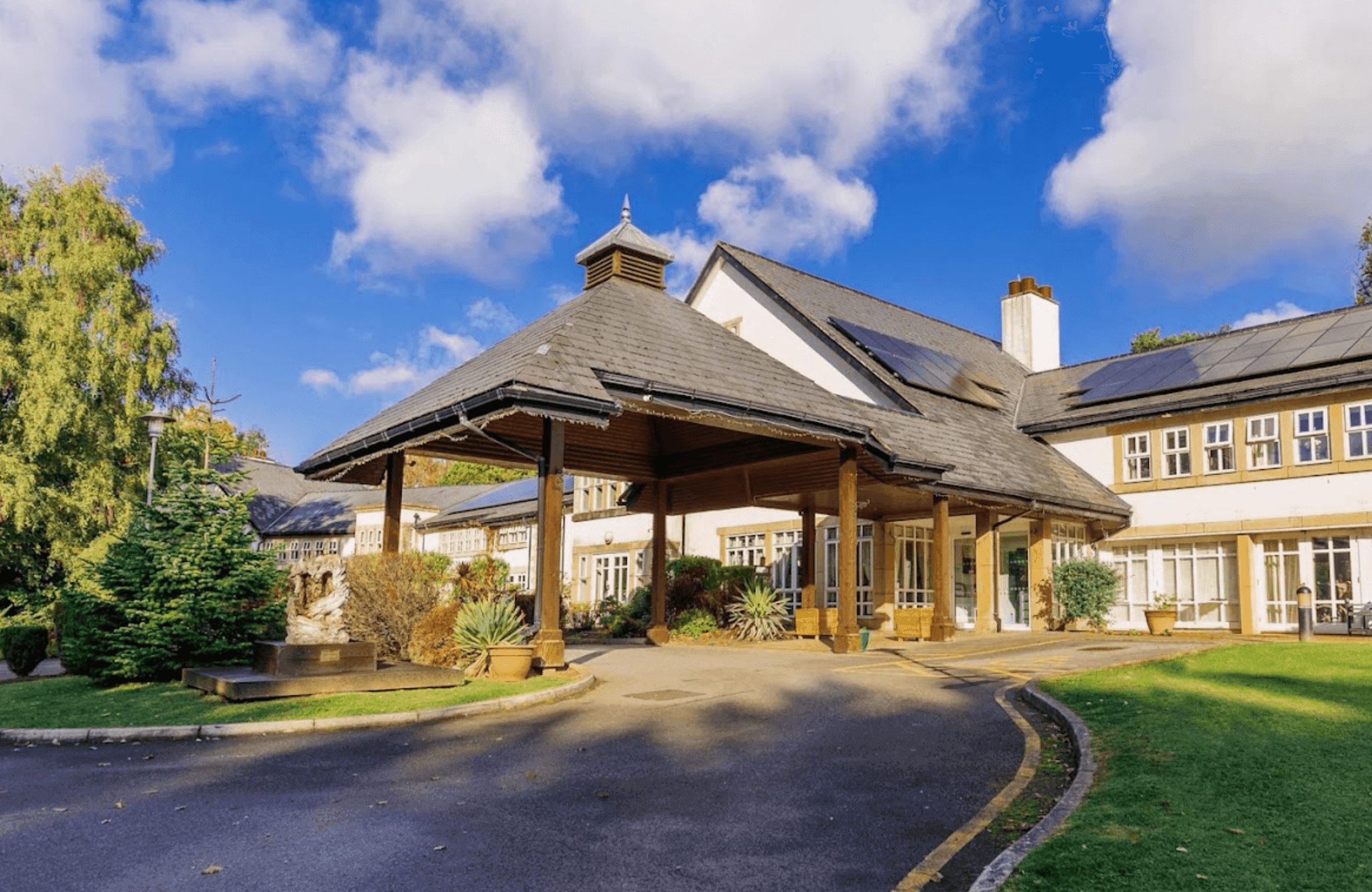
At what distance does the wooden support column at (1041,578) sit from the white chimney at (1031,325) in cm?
1048

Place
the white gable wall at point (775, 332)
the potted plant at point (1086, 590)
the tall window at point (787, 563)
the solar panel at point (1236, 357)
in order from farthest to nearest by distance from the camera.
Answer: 1. the tall window at point (787, 563)
2. the white gable wall at point (775, 332)
3. the potted plant at point (1086, 590)
4. the solar panel at point (1236, 357)

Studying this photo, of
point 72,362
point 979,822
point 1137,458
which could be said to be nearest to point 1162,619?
point 1137,458

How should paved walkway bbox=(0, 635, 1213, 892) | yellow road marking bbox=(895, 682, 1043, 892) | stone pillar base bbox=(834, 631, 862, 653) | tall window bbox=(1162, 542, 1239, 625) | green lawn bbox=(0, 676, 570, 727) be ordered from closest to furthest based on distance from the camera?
yellow road marking bbox=(895, 682, 1043, 892) → paved walkway bbox=(0, 635, 1213, 892) → green lawn bbox=(0, 676, 570, 727) → stone pillar base bbox=(834, 631, 862, 653) → tall window bbox=(1162, 542, 1239, 625)

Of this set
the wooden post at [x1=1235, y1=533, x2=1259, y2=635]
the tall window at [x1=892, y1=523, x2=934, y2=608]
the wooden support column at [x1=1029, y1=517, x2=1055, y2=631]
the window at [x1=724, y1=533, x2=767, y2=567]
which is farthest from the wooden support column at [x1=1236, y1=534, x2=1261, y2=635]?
the window at [x1=724, y1=533, x2=767, y2=567]

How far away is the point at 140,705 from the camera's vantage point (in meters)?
11.1

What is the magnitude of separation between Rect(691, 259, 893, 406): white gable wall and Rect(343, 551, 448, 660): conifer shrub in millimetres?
11942

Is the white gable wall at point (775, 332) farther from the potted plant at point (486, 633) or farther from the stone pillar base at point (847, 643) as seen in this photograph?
the potted plant at point (486, 633)

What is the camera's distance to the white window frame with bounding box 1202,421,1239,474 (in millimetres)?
23234

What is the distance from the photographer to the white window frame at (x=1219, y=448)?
76.2 ft

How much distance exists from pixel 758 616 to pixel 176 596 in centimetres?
1126

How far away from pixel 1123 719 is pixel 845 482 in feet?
27.2

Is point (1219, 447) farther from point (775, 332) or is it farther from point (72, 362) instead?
point (72, 362)

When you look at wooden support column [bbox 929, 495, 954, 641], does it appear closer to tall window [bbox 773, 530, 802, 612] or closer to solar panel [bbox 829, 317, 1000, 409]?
solar panel [bbox 829, 317, 1000, 409]

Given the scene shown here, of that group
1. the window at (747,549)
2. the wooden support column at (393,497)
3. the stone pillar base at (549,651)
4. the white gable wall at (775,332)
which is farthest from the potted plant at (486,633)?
the window at (747,549)
